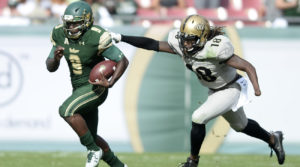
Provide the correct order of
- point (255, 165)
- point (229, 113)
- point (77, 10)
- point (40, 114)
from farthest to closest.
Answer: point (40, 114) → point (255, 165) → point (229, 113) → point (77, 10)

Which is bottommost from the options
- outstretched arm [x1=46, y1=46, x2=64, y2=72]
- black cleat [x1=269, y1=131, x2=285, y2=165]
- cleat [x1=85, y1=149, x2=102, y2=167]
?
black cleat [x1=269, y1=131, x2=285, y2=165]

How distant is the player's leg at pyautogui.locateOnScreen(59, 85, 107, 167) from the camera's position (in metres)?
7.34

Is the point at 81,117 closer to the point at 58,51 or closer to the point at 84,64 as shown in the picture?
the point at 84,64

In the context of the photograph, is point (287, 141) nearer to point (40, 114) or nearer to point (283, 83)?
point (283, 83)

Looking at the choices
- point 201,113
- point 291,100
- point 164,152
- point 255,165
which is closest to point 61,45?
point 201,113

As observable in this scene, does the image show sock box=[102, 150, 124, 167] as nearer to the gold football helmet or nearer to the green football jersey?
the green football jersey

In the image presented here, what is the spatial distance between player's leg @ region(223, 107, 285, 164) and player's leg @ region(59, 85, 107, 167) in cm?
146

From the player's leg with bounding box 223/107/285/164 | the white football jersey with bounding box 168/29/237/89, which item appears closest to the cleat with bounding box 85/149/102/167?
the white football jersey with bounding box 168/29/237/89

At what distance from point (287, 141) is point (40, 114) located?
132 inches

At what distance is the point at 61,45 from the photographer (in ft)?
24.9

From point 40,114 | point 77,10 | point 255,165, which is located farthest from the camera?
point 40,114

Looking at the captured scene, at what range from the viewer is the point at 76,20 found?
743cm

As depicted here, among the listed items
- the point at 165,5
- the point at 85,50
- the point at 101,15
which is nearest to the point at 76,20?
the point at 85,50

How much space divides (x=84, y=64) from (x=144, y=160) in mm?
2271
